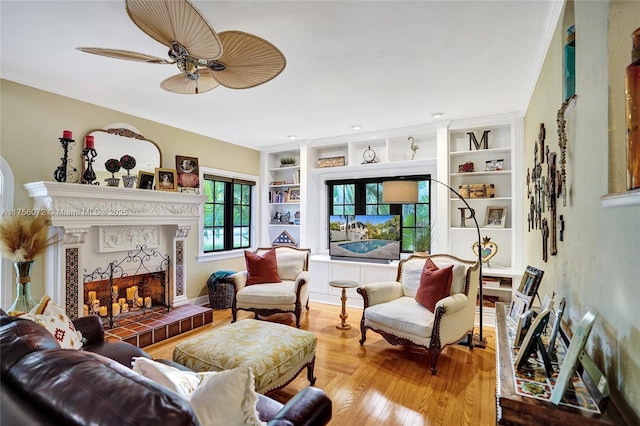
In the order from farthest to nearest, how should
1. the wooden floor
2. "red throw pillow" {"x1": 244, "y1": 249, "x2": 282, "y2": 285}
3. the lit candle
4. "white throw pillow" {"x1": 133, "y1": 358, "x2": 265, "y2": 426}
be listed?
1. "red throw pillow" {"x1": 244, "y1": 249, "x2": 282, "y2": 285}
2. the lit candle
3. the wooden floor
4. "white throw pillow" {"x1": 133, "y1": 358, "x2": 265, "y2": 426}

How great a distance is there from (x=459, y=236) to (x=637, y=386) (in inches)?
139

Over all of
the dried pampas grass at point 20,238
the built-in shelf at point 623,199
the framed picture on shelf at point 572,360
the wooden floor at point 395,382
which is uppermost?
the built-in shelf at point 623,199

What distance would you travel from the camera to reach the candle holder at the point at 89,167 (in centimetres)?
313

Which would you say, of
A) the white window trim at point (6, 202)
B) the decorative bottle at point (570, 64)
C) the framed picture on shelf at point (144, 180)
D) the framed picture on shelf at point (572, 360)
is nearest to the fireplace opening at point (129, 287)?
the white window trim at point (6, 202)

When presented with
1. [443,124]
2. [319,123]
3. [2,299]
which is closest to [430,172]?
[443,124]

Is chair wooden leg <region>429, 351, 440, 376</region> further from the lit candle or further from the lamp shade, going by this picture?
the lit candle

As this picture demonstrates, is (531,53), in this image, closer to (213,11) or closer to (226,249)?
(213,11)

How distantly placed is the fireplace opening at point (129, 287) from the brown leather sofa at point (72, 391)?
2.59 m

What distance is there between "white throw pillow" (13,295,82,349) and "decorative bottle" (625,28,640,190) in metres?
2.56

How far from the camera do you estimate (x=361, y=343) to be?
318cm

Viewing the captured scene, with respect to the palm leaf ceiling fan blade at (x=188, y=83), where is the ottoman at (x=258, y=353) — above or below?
below

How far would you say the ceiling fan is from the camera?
4.64ft

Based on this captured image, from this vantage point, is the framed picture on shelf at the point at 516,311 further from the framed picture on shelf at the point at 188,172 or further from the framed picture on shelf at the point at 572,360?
the framed picture on shelf at the point at 188,172

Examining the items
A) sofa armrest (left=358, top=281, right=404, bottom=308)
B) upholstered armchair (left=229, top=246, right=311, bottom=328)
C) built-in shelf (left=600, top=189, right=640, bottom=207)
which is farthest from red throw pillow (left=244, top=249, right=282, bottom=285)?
built-in shelf (left=600, top=189, right=640, bottom=207)
